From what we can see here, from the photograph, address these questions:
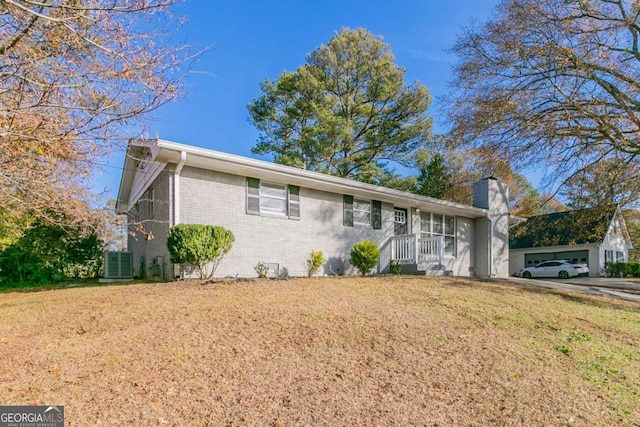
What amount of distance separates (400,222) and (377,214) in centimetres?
150

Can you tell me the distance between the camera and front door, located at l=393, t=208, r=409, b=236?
48.2 feet

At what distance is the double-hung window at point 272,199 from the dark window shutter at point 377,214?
3.47m

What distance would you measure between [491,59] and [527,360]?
36.5ft

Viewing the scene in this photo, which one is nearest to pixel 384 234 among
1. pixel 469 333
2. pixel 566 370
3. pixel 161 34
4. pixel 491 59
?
pixel 491 59

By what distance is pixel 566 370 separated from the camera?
184 inches

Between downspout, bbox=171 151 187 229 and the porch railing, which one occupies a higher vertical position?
downspout, bbox=171 151 187 229

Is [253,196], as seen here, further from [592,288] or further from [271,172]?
[592,288]

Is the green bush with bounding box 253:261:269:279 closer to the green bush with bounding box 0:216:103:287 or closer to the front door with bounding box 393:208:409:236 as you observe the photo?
the green bush with bounding box 0:216:103:287

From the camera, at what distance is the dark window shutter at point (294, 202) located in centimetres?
1133

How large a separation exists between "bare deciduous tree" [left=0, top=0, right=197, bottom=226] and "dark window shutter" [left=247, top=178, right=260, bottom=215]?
→ 535 cm

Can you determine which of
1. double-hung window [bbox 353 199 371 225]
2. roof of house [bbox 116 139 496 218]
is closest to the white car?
roof of house [bbox 116 139 496 218]

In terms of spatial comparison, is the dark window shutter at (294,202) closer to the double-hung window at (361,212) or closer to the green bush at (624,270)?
the double-hung window at (361,212)

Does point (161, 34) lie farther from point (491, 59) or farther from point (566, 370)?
point (491, 59)

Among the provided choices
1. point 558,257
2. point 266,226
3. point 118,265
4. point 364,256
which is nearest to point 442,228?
point 364,256
